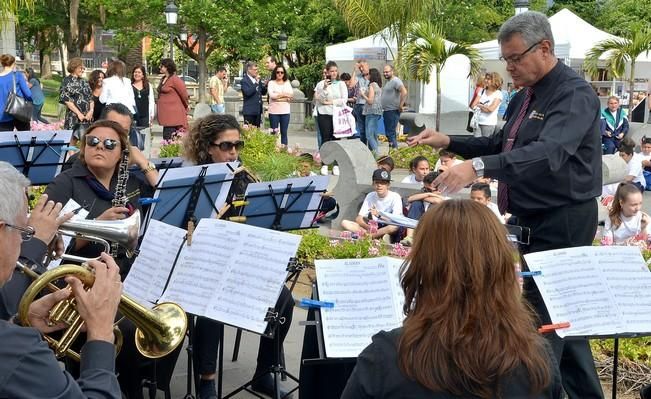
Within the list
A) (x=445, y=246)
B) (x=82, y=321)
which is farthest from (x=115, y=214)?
(x=445, y=246)

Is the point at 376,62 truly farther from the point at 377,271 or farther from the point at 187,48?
the point at 377,271

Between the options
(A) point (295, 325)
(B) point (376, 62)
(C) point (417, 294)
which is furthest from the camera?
(B) point (376, 62)

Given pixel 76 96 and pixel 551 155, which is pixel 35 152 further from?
pixel 76 96

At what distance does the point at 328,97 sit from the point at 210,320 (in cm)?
1024

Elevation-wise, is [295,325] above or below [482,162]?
below

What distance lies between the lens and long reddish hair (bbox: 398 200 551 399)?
2.40 metres

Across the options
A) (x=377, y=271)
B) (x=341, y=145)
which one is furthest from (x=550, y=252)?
(x=341, y=145)

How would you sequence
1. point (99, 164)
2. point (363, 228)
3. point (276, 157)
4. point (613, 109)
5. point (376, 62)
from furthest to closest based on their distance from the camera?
point (376, 62) → point (613, 109) → point (276, 157) → point (363, 228) → point (99, 164)

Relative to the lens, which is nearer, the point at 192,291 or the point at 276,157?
the point at 192,291

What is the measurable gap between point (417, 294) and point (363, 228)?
5.98 metres

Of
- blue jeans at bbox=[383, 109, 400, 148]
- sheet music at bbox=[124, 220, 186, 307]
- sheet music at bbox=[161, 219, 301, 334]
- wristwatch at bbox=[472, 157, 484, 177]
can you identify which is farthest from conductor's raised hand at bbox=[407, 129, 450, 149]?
blue jeans at bbox=[383, 109, 400, 148]

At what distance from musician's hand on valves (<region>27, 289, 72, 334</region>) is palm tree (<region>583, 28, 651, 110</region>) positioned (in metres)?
16.7

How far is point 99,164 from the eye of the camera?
16.9 ft

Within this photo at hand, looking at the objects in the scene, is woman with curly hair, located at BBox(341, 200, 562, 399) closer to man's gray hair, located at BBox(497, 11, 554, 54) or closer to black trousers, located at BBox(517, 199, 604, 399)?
black trousers, located at BBox(517, 199, 604, 399)
